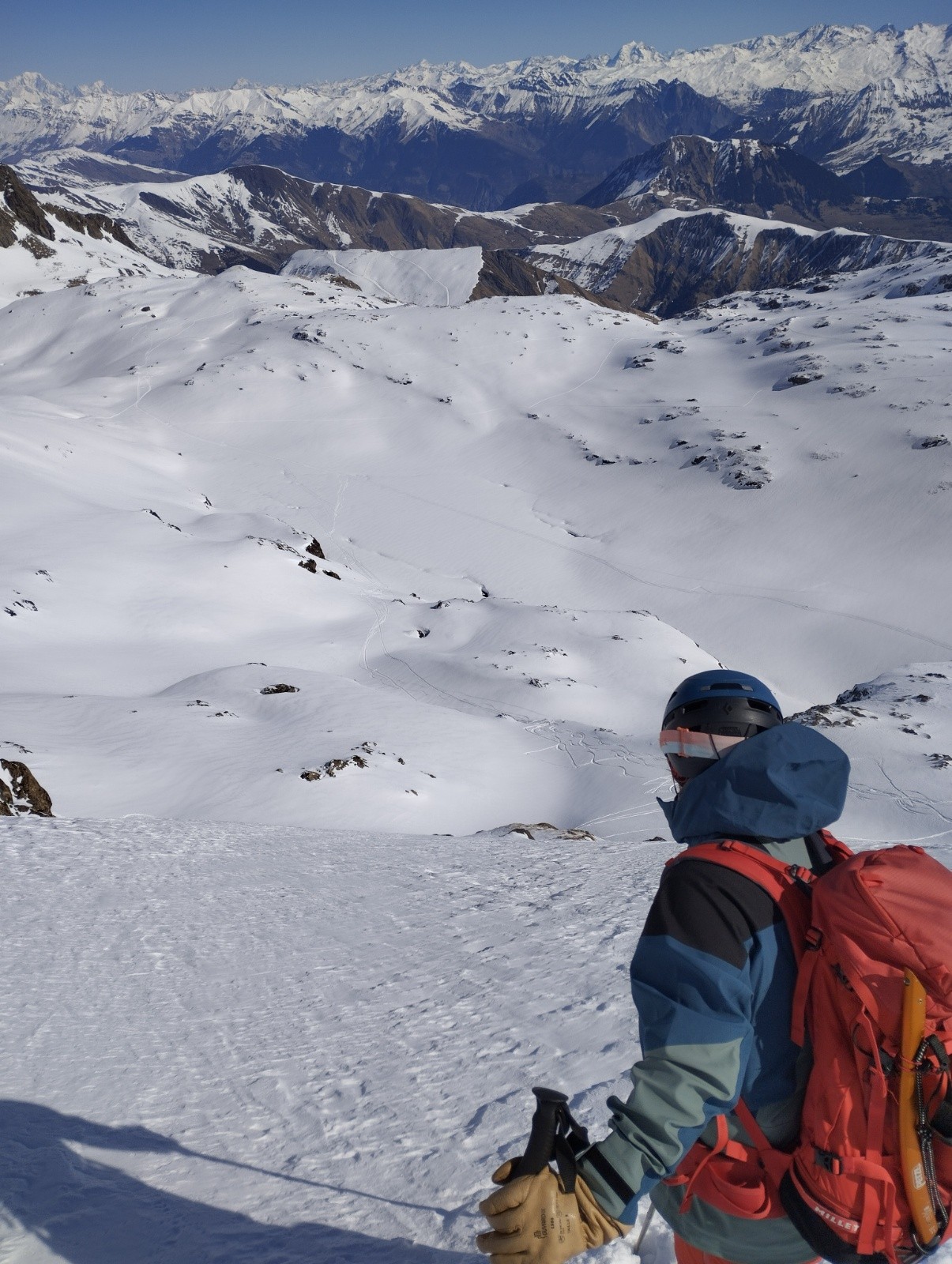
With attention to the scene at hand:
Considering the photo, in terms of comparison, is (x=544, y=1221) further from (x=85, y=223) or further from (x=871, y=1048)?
(x=85, y=223)

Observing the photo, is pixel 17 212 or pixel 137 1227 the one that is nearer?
pixel 137 1227

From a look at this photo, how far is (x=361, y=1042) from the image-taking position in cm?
637

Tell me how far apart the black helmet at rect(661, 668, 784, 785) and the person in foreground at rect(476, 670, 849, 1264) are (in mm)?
119

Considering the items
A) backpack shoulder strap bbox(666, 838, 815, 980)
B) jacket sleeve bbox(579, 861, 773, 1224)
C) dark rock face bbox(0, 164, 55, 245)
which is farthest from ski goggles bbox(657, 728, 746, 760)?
dark rock face bbox(0, 164, 55, 245)

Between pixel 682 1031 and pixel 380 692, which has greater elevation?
pixel 682 1031

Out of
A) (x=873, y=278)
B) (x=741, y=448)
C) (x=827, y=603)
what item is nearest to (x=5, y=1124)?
(x=827, y=603)

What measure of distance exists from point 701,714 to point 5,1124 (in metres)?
5.24

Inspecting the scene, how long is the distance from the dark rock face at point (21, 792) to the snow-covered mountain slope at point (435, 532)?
1386mm

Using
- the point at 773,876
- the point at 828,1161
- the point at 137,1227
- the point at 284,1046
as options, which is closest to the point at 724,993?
the point at 773,876

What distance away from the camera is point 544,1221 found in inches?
99.8

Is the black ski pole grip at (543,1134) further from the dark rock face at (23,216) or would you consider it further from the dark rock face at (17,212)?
the dark rock face at (17,212)

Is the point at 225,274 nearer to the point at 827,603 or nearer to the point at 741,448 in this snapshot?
the point at 741,448

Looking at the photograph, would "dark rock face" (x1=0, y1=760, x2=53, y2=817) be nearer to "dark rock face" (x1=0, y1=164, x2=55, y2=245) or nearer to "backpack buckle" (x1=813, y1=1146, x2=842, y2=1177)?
"backpack buckle" (x1=813, y1=1146, x2=842, y2=1177)

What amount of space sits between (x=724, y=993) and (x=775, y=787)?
67 cm
